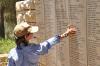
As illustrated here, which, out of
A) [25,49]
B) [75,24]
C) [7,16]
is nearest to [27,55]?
[25,49]

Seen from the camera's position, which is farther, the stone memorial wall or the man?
the stone memorial wall

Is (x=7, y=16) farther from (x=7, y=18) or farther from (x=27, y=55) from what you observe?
(x=27, y=55)

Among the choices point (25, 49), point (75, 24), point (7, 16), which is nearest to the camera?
point (25, 49)

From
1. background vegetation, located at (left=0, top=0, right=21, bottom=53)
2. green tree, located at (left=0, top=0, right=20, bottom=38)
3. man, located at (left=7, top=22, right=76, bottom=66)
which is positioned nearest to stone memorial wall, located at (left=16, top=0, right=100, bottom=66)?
man, located at (left=7, top=22, right=76, bottom=66)

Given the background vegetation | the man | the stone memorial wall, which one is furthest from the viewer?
the background vegetation

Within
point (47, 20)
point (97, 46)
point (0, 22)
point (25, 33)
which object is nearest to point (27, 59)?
point (25, 33)

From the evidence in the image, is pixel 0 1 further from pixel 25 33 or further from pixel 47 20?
pixel 25 33

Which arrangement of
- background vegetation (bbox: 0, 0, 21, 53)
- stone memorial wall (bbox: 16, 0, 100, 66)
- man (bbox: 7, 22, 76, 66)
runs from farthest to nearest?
1. background vegetation (bbox: 0, 0, 21, 53)
2. stone memorial wall (bbox: 16, 0, 100, 66)
3. man (bbox: 7, 22, 76, 66)

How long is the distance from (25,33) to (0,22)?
17.9 meters

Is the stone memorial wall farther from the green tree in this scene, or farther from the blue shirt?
the green tree

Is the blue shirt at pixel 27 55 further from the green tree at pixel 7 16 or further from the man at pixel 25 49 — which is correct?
the green tree at pixel 7 16

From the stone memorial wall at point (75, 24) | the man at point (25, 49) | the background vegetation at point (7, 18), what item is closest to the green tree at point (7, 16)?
the background vegetation at point (7, 18)

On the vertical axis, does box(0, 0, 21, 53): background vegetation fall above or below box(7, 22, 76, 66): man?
below

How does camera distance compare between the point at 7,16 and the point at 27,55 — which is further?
the point at 7,16
